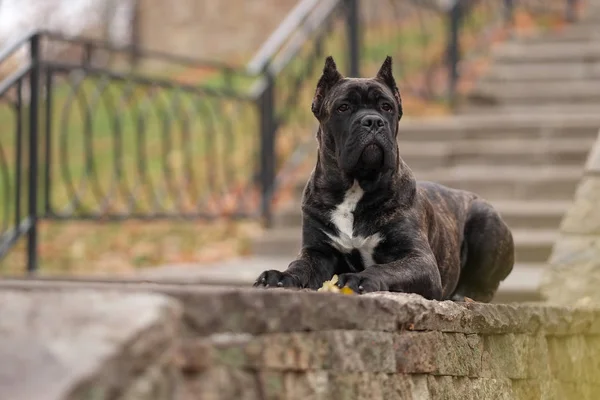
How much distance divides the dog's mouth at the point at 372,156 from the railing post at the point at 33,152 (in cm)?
470

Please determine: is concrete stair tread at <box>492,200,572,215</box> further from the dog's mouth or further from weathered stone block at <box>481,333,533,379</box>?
the dog's mouth

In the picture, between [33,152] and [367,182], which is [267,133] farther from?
[367,182]

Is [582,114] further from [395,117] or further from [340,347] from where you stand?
[340,347]

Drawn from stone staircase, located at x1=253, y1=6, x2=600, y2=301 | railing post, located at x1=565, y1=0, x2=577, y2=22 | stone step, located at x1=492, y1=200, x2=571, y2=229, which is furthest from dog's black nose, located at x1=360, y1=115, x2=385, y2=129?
railing post, located at x1=565, y1=0, x2=577, y2=22

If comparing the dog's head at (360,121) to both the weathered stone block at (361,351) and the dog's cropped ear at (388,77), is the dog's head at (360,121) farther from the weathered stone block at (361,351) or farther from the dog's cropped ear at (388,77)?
the weathered stone block at (361,351)

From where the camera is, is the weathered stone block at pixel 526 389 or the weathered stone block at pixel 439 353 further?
the weathered stone block at pixel 526 389

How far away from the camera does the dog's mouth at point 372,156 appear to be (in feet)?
14.4

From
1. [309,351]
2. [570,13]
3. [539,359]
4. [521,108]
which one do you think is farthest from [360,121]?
[570,13]

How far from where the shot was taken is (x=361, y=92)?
4.50 m

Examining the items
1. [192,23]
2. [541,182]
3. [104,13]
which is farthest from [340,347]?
[104,13]

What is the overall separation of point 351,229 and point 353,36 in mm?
7142

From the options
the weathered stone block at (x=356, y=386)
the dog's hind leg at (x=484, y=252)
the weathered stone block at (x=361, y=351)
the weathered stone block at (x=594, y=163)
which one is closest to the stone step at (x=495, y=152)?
the weathered stone block at (x=594, y=163)

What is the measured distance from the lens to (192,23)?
70.7 ft

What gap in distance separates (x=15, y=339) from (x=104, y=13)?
2189 centimetres
